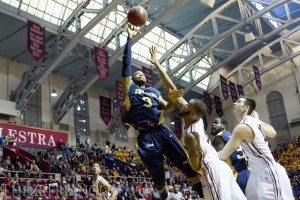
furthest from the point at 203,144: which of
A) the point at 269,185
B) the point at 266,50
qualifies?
the point at 266,50

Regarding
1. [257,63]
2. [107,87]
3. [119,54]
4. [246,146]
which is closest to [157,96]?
[246,146]

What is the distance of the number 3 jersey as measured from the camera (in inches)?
224

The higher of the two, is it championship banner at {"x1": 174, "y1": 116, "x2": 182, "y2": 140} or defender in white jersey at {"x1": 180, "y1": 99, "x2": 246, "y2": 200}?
championship banner at {"x1": 174, "y1": 116, "x2": 182, "y2": 140}

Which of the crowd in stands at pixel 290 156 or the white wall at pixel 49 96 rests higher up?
the white wall at pixel 49 96

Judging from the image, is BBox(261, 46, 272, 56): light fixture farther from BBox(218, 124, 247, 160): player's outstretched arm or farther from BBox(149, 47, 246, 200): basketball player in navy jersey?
BBox(149, 47, 246, 200): basketball player in navy jersey

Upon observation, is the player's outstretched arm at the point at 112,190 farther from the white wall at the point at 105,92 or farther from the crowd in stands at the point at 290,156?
the crowd in stands at the point at 290,156

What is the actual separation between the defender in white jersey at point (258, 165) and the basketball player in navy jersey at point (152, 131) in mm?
1213

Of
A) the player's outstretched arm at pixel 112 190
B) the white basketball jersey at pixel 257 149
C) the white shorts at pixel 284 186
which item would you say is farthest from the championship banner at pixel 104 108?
the white shorts at pixel 284 186

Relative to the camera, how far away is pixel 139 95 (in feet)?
19.0

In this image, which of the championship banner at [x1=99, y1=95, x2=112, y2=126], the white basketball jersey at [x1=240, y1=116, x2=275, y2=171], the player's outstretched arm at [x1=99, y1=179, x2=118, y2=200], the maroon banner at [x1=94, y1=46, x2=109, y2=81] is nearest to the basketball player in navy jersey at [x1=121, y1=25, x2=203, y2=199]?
the white basketball jersey at [x1=240, y1=116, x2=275, y2=171]

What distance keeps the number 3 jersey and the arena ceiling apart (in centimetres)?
1559

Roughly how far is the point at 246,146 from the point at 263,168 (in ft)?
0.94

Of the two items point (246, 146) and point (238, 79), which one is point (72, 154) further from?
point (238, 79)

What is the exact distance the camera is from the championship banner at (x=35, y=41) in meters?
18.8
